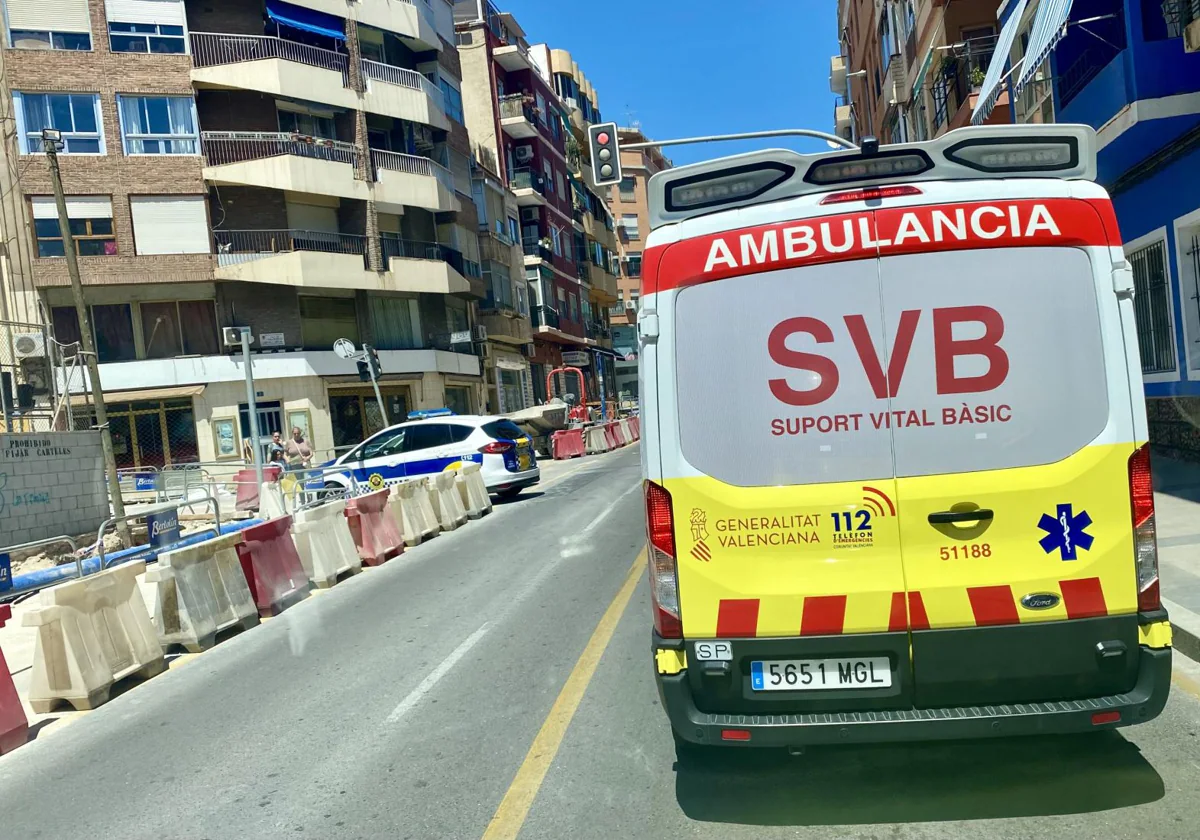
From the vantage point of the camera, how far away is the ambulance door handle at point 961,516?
354 cm

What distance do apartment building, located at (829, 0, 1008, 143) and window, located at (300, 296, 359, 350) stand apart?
18.2 metres

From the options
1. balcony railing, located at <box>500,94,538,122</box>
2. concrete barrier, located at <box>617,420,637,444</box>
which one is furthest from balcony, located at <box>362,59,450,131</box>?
concrete barrier, located at <box>617,420,637,444</box>

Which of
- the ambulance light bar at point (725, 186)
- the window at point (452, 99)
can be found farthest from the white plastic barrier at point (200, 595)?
the window at point (452, 99)

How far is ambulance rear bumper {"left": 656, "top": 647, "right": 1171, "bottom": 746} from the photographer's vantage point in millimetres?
3541

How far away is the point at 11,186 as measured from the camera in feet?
95.8

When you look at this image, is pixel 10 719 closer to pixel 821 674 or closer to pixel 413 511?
pixel 821 674

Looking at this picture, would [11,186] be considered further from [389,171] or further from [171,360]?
[389,171]

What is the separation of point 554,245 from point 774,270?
49.5m

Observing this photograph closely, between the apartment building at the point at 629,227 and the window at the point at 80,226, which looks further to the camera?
the apartment building at the point at 629,227

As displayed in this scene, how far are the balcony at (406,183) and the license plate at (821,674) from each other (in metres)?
33.2

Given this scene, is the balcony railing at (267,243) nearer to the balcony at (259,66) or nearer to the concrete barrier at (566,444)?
the balcony at (259,66)

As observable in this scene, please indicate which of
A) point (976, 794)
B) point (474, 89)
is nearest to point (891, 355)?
point (976, 794)

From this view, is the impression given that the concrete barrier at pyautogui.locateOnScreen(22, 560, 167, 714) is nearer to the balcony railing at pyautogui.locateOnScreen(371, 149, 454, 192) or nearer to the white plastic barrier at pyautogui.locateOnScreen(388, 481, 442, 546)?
the white plastic barrier at pyautogui.locateOnScreen(388, 481, 442, 546)

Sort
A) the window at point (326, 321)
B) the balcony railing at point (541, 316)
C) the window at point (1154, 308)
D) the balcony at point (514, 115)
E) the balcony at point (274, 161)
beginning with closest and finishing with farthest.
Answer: the window at point (1154, 308), the balcony at point (274, 161), the window at point (326, 321), the balcony at point (514, 115), the balcony railing at point (541, 316)
